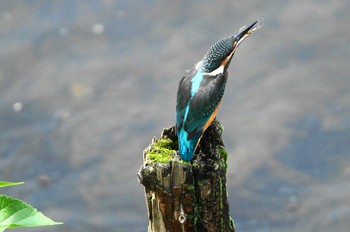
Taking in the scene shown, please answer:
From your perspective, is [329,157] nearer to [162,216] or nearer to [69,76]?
[69,76]

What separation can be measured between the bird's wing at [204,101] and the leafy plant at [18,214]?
1933 mm

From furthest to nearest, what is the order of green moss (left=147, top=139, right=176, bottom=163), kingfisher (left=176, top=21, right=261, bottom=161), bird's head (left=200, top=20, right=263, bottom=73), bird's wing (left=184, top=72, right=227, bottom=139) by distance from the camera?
bird's head (left=200, top=20, right=263, bottom=73) < bird's wing (left=184, top=72, right=227, bottom=139) < kingfisher (left=176, top=21, right=261, bottom=161) < green moss (left=147, top=139, right=176, bottom=163)

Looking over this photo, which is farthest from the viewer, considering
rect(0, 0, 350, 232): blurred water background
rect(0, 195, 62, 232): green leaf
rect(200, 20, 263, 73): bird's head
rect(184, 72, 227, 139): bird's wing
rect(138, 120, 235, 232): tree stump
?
rect(0, 0, 350, 232): blurred water background

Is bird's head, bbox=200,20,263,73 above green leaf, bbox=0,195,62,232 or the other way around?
above

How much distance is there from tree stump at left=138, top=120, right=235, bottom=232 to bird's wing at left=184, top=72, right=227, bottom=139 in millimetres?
317

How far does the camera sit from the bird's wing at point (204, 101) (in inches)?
137

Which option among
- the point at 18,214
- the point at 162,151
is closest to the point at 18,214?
the point at 18,214

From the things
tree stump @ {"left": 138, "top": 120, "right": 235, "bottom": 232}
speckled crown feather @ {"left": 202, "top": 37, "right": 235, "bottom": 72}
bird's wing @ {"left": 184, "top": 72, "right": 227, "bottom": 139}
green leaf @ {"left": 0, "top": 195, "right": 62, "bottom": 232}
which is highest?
speckled crown feather @ {"left": 202, "top": 37, "right": 235, "bottom": 72}

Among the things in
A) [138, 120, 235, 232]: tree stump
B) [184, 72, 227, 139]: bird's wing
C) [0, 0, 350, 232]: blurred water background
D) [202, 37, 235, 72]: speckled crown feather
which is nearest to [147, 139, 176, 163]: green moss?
[138, 120, 235, 232]: tree stump

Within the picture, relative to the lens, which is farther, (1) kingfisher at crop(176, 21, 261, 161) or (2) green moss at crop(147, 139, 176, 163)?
(1) kingfisher at crop(176, 21, 261, 161)

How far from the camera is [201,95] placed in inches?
143

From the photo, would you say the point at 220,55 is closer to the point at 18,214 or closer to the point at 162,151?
the point at 162,151

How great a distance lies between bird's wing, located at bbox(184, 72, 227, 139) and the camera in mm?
3471

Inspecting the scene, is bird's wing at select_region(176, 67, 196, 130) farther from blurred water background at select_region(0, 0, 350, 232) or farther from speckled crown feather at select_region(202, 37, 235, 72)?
blurred water background at select_region(0, 0, 350, 232)
